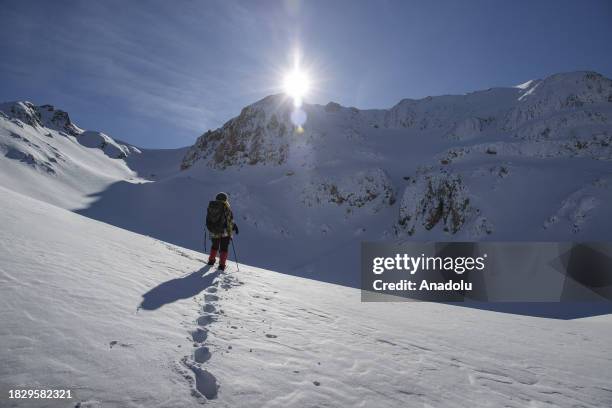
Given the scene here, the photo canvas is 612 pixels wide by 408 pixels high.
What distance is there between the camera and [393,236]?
29.2 metres

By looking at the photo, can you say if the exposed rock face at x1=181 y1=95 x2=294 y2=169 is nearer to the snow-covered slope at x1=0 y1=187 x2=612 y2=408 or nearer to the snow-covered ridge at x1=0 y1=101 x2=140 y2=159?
the snow-covered slope at x1=0 y1=187 x2=612 y2=408

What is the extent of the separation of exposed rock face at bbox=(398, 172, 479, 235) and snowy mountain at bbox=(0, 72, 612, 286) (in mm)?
101

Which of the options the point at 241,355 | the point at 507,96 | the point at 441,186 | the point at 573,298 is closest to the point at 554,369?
the point at 241,355

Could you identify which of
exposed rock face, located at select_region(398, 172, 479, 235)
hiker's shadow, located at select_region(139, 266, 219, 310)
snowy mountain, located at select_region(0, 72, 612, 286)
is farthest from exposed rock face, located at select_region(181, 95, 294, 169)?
hiker's shadow, located at select_region(139, 266, 219, 310)

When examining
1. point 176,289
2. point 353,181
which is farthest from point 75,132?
point 176,289

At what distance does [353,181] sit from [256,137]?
20514mm

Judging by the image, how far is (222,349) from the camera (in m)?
3.55

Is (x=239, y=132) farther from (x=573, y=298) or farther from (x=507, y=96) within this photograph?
(x=507, y=96)

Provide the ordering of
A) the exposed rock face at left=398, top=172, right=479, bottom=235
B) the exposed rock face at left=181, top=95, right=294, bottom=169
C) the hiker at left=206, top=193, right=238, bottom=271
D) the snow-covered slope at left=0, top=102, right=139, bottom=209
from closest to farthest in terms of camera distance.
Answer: the hiker at left=206, top=193, right=238, bottom=271 < the exposed rock face at left=398, top=172, right=479, bottom=235 < the snow-covered slope at left=0, top=102, right=139, bottom=209 < the exposed rock face at left=181, top=95, right=294, bottom=169

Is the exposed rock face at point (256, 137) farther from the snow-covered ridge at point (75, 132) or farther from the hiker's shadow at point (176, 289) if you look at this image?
the snow-covered ridge at point (75, 132)

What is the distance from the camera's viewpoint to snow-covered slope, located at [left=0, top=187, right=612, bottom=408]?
2584 mm

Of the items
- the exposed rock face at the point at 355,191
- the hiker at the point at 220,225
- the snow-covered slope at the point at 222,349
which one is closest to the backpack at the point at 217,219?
the hiker at the point at 220,225

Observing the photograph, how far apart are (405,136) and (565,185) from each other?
128ft

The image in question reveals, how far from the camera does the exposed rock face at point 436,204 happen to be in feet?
79.7
